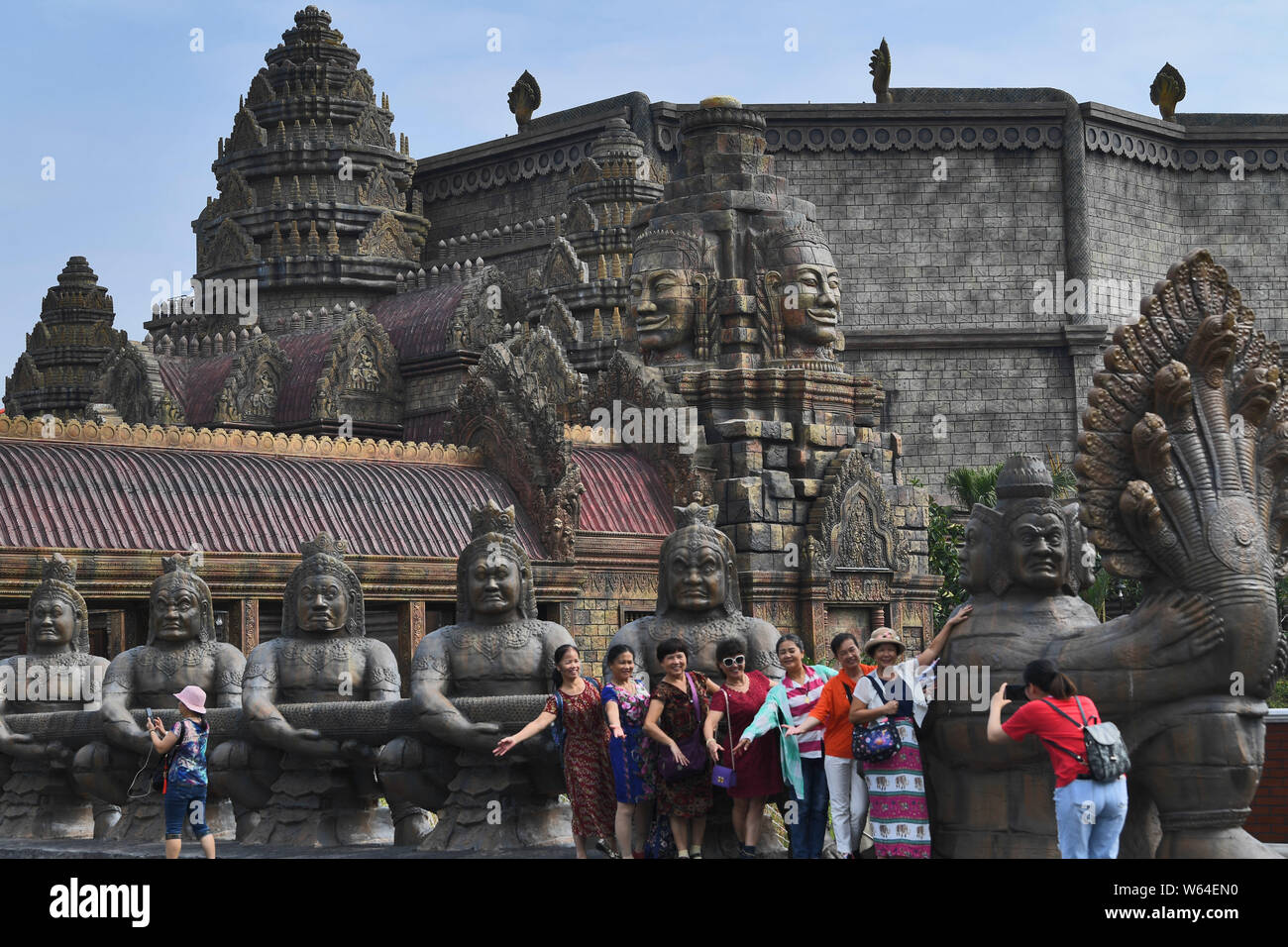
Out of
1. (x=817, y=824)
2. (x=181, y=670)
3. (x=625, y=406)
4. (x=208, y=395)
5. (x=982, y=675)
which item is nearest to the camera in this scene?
(x=982, y=675)

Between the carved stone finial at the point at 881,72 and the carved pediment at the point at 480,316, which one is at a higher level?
the carved stone finial at the point at 881,72

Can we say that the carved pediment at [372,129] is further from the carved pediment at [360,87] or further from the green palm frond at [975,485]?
the green palm frond at [975,485]

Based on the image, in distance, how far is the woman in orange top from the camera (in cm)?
1227

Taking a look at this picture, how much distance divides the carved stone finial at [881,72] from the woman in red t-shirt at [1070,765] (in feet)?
145

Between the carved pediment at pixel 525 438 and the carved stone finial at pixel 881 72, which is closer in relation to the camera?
the carved pediment at pixel 525 438

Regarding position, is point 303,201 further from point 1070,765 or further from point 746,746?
point 1070,765

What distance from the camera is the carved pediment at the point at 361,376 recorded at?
41.0m

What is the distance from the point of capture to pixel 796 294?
1107 inches

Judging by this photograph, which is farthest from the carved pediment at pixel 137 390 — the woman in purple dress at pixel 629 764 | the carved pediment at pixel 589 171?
the woman in purple dress at pixel 629 764

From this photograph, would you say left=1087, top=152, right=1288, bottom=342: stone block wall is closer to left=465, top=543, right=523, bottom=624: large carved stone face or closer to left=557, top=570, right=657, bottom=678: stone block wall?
left=557, top=570, right=657, bottom=678: stone block wall

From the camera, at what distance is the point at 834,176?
2014 inches
